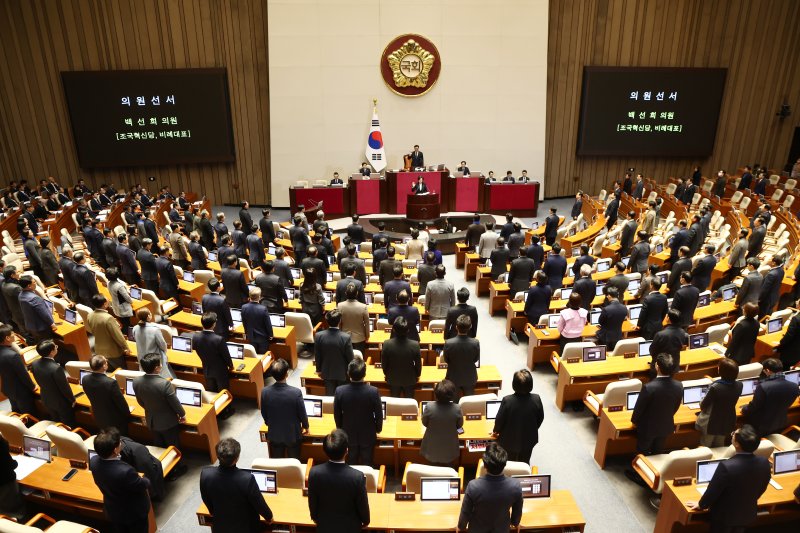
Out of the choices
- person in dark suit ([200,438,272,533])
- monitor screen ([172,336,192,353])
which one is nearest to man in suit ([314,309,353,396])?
monitor screen ([172,336,192,353])

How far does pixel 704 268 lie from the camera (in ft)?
27.8

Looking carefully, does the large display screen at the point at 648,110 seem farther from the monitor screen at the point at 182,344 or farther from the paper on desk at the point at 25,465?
the paper on desk at the point at 25,465

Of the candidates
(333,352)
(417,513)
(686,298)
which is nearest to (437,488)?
(417,513)

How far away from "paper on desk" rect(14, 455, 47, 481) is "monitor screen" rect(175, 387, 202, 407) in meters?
1.24

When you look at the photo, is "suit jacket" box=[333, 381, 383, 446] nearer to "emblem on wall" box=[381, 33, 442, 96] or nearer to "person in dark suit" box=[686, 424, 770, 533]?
"person in dark suit" box=[686, 424, 770, 533]

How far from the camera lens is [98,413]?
5051 millimetres

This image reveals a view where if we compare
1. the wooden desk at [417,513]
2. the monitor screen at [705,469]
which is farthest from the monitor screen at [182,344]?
the monitor screen at [705,469]

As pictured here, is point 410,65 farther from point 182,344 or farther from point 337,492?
point 337,492

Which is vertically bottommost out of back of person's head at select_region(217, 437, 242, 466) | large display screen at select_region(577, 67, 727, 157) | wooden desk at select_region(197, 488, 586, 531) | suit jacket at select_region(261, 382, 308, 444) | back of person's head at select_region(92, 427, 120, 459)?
wooden desk at select_region(197, 488, 586, 531)

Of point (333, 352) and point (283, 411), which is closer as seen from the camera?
point (283, 411)

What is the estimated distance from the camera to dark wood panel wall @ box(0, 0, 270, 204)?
15641mm

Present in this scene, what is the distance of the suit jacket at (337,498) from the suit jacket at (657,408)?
2.75 m

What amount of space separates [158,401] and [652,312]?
5.79 meters

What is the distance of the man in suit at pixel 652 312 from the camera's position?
6719 mm
